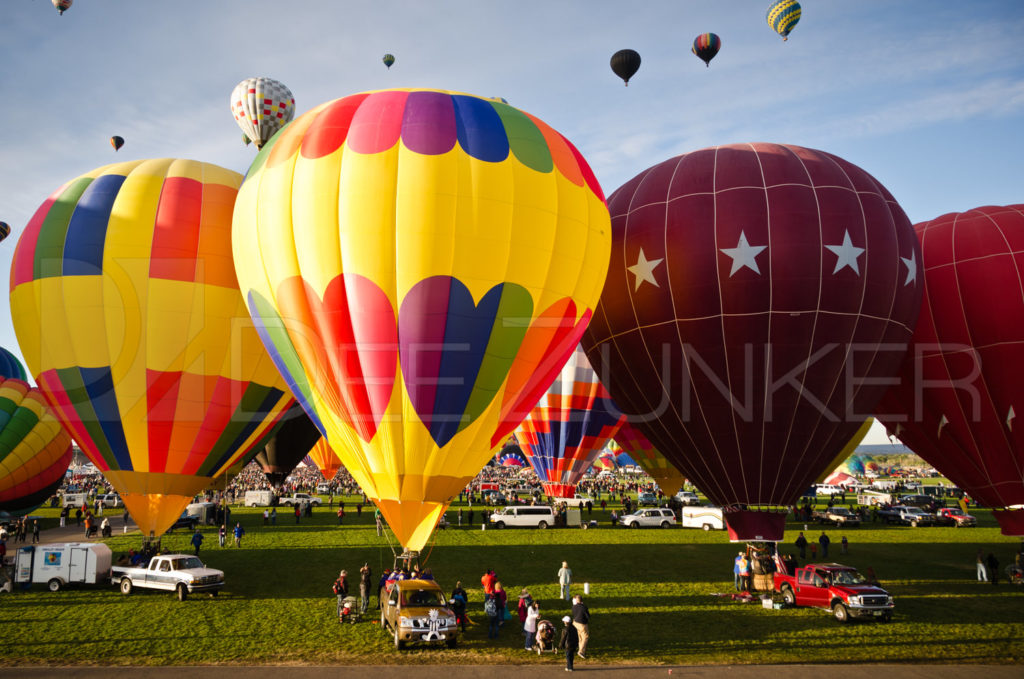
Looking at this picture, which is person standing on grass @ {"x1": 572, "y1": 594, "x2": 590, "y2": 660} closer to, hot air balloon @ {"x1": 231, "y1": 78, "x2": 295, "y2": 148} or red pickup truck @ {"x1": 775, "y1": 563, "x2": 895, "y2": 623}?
red pickup truck @ {"x1": 775, "y1": 563, "x2": 895, "y2": 623}

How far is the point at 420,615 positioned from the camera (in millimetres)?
12648

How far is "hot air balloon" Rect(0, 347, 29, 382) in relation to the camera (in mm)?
44562

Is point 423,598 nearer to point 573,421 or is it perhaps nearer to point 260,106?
point 260,106

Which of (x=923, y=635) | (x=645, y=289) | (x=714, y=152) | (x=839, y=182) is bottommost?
(x=923, y=635)

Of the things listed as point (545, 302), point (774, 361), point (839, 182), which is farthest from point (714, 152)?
point (545, 302)

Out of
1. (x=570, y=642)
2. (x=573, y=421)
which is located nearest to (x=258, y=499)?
(x=573, y=421)

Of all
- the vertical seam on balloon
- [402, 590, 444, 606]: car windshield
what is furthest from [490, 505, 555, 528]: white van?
[402, 590, 444, 606]: car windshield

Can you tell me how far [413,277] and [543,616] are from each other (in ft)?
24.8

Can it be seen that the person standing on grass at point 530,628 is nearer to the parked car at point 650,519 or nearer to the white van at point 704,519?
the white van at point 704,519

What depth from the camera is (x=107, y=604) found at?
16.0 meters

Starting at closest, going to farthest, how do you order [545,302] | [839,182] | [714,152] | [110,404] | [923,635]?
[923,635]
[545,302]
[110,404]
[839,182]
[714,152]

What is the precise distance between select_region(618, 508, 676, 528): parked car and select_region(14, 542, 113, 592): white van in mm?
22891

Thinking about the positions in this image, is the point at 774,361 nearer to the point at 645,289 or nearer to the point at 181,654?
the point at 645,289

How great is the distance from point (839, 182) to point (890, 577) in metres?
11.1
